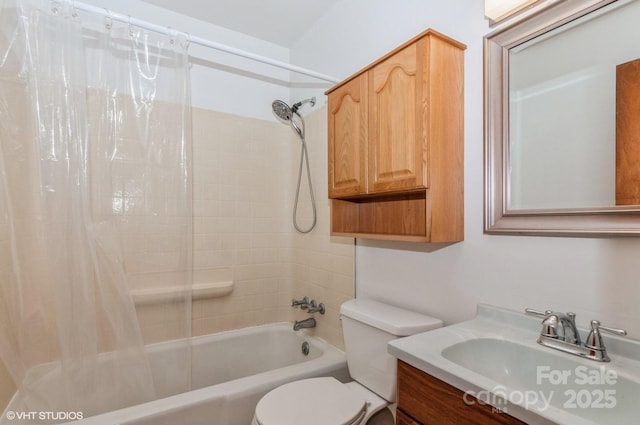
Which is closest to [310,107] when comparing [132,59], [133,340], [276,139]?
[276,139]

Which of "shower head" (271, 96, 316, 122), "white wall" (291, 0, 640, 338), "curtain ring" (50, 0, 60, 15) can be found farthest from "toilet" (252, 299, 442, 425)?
"curtain ring" (50, 0, 60, 15)

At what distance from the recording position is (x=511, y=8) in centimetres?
109

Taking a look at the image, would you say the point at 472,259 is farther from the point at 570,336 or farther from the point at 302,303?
the point at 302,303

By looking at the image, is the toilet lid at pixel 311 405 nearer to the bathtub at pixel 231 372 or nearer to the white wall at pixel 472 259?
the bathtub at pixel 231 372

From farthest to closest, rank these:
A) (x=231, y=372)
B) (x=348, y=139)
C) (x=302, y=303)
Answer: (x=302, y=303), (x=231, y=372), (x=348, y=139)

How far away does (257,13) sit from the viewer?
2.12 metres

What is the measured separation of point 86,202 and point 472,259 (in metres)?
1.61

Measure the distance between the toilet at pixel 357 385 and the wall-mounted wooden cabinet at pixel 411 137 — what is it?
1.12ft

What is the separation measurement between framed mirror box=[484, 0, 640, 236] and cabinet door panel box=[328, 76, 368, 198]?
20.0 inches

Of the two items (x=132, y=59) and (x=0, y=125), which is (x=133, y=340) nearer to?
(x=0, y=125)

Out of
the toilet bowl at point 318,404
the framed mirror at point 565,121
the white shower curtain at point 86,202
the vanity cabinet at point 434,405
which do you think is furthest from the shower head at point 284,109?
the vanity cabinet at point 434,405

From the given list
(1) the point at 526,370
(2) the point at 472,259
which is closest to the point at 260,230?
(2) the point at 472,259

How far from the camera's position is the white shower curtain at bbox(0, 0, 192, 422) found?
4.29ft

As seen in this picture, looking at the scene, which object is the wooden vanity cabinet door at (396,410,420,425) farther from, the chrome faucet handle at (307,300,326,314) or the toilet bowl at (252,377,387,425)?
the chrome faucet handle at (307,300,326,314)
